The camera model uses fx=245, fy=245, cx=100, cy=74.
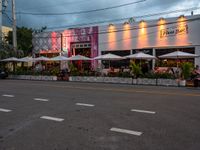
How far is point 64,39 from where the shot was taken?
3438 centimetres

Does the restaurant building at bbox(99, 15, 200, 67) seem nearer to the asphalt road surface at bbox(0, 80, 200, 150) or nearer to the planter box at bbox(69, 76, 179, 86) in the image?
the planter box at bbox(69, 76, 179, 86)

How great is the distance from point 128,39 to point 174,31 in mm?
5442

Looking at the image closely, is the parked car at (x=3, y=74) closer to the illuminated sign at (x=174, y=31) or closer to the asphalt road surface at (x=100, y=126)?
the illuminated sign at (x=174, y=31)

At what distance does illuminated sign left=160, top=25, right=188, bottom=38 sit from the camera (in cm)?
2553

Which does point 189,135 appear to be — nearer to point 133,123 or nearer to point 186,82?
point 133,123

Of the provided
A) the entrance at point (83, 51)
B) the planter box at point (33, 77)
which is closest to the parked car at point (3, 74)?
the planter box at point (33, 77)

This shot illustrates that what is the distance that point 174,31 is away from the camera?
2619 cm

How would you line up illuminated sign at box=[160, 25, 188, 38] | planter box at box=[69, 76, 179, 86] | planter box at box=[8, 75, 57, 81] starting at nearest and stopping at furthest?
planter box at box=[69, 76, 179, 86] → illuminated sign at box=[160, 25, 188, 38] → planter box at box=[8, 75, 57, 81]

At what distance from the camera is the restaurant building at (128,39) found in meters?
25.4

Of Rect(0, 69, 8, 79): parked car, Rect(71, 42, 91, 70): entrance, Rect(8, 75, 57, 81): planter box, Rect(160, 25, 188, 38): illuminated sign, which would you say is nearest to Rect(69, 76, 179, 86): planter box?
Rect(8, 75, 57, 81): planter box

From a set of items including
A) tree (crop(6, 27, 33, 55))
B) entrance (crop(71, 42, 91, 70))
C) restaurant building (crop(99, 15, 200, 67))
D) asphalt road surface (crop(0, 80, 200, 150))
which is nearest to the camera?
→ asphalt road surface (crop(0, 80, 200, 150))

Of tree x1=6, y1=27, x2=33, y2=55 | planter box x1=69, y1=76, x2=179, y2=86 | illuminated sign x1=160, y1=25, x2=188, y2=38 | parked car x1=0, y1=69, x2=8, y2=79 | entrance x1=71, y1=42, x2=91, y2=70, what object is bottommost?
planter box x1=69, y1=76, x2=179, y2=86

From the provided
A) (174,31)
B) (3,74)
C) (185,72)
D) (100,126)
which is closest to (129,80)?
(185,72)

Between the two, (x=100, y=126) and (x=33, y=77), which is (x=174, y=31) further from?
(x=100, y=126)
